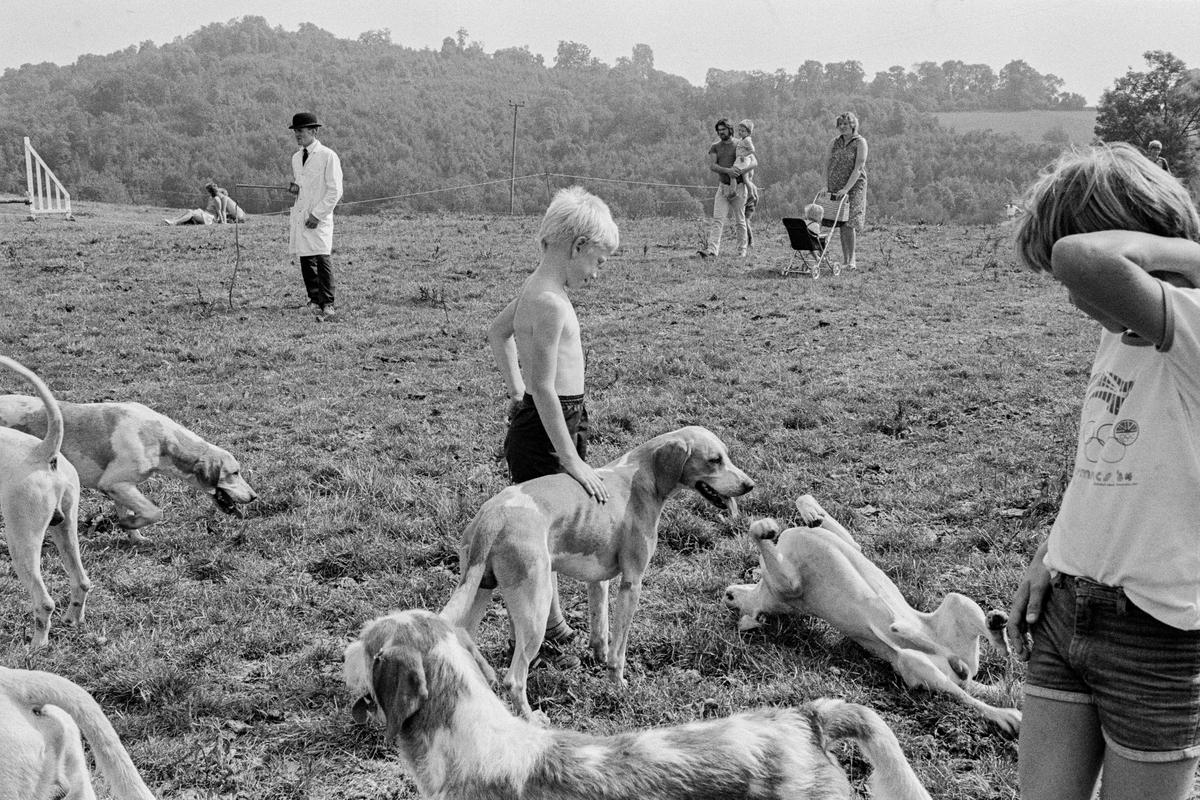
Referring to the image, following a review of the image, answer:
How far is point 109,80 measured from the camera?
108 metres

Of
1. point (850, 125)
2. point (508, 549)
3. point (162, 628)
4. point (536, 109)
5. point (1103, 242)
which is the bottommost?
point (162, 628)

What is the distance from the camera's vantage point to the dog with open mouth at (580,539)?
3.78 meters

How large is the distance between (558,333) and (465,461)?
343cm

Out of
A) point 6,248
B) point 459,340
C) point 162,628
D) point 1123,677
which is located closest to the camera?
point 1123,677

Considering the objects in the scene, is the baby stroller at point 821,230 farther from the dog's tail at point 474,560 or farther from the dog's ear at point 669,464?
the dog's tail at point 474,560

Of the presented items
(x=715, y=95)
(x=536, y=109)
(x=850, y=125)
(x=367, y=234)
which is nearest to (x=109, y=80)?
(x=536, y=109)

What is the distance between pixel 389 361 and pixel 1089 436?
29.6 feet

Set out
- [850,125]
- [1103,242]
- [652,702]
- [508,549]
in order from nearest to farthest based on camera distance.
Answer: [1103,242] → [508,549] → [652,702] → [850,125]

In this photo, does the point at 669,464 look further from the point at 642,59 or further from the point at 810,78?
the point at 642,59

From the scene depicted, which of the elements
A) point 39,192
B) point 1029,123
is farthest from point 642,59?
point 39,192

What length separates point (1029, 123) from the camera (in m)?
92.3

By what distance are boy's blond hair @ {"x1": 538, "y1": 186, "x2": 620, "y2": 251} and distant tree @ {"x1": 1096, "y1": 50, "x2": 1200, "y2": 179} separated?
46.8 m

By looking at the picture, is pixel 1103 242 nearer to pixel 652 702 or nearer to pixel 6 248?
pixel 652 702

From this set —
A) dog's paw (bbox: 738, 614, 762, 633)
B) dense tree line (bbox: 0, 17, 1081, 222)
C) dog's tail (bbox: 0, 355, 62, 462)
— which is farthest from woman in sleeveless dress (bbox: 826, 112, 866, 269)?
dense tree line (bbox: 0, 17, 1081, 222)
